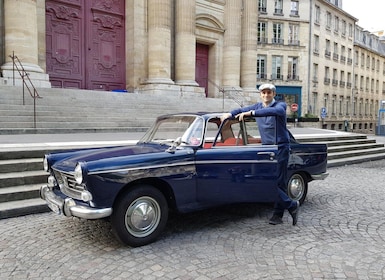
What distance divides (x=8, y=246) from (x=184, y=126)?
2.54 m

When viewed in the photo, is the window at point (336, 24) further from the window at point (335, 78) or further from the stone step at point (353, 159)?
the stone step at point (353, 159)

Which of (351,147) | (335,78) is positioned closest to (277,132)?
(351,147)

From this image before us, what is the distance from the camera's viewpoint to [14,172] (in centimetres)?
575

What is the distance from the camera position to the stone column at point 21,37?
1373 cm

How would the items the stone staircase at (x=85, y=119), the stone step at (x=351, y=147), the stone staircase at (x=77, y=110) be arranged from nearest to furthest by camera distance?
1. the stone staircase at (x=85, y=119)
2. the stone staircase at (x=77, y=110)
3. the stone step at (x=351, y=147)

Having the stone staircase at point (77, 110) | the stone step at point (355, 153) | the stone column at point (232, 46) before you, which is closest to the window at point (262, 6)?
the stone column at point (232, 46)

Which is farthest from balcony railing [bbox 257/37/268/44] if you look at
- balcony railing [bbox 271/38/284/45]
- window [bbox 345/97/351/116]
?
window [bbox 345/97/351/116]

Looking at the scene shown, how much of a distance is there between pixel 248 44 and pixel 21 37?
47.3 ft

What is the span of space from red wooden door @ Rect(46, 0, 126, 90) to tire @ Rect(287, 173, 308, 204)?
46.8 feet

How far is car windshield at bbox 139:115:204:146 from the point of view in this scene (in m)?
4.52

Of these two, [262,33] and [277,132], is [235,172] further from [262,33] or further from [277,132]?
[262,33]

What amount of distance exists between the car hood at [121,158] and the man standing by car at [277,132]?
95 centimetres

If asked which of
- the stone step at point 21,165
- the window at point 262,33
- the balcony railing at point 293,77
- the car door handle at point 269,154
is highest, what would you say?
the window at point 262,33

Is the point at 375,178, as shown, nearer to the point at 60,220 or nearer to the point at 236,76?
the point at 60,220
